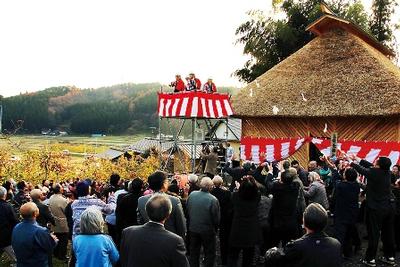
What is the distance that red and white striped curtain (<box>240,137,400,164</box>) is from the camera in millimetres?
11986

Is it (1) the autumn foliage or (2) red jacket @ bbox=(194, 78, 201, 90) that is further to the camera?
(1) the autumn foliage

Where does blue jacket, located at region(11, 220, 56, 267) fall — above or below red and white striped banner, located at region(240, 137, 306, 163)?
below

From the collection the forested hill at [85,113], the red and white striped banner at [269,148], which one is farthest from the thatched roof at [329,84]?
the forested hill at [85,113]

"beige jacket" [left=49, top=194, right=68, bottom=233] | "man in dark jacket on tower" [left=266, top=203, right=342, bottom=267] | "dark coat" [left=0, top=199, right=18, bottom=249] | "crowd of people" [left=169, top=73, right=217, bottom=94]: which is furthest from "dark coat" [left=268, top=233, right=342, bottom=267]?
"crowd of people" [left=169, top=73, right=217, bottom=94]

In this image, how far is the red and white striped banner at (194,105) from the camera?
593 inches

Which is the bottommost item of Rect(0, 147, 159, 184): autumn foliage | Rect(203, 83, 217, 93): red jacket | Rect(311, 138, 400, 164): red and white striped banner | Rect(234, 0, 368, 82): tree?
Rect(0, 147, 159, 184): autumn foliage

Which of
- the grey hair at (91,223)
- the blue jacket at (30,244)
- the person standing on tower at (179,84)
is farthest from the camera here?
the person standing on tower at (179,84)

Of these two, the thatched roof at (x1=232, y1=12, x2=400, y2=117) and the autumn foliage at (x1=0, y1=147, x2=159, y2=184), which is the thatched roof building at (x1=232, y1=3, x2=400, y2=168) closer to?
the thatched roof at (x1=232, y1=12, x2=400, y2=117)

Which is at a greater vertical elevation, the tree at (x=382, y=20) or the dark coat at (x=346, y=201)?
the tree at (x=382, y=20)

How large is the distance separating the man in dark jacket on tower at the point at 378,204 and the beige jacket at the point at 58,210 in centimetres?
548

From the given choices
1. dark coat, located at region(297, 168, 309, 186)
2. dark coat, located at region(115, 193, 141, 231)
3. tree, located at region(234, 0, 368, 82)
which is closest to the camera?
dark coat, located at region(115, 193, 141, 231)

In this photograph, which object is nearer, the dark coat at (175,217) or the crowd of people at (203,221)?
the crowd of people at (203,221)

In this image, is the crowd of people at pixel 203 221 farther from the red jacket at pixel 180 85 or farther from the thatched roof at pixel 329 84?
the thatched roof at pixel 329 84

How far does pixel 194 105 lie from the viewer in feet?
49.3
